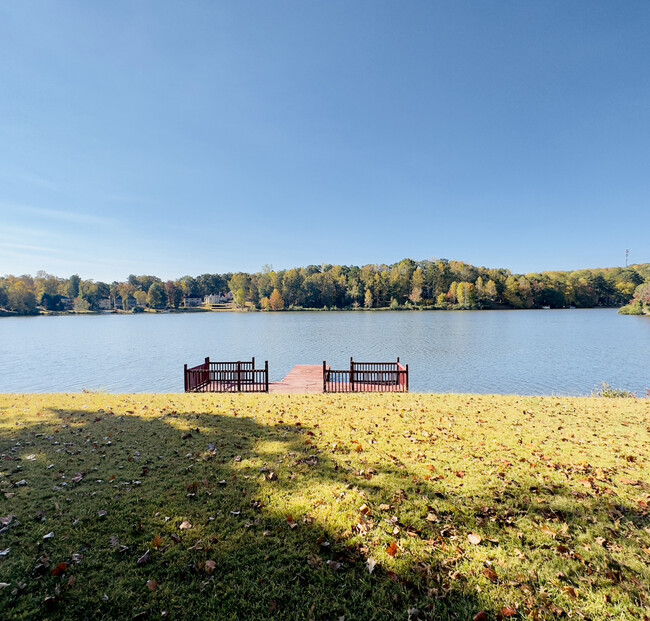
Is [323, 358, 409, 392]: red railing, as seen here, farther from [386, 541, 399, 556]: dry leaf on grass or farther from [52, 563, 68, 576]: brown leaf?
[52, 563, 68, 576]: brown leaf

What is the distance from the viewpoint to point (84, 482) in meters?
4.76

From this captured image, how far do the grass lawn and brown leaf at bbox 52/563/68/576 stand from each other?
0.04 metres

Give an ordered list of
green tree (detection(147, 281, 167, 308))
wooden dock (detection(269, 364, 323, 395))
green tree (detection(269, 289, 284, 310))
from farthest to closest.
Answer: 1. green tree (detection(147, 281, 167, 308))
2. green tree (detection(269, 289, 284, 310))
3. wooden dock (detection(269, 364, 323, 395))

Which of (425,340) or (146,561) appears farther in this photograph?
(425,340)

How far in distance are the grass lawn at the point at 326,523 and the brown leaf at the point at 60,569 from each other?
0.14 ft

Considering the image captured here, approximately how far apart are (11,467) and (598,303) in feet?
501

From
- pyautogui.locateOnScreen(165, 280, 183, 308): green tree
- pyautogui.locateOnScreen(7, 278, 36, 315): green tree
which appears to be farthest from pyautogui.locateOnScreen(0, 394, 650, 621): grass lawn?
pyautogui.locateOnScreen(165, 280, 183, 308): green tree

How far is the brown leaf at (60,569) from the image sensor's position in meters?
3.05

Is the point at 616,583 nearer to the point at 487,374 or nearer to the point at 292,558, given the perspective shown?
the point at 292,558

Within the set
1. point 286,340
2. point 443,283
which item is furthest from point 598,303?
point 286,340

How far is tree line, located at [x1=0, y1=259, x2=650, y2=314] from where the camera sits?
11019cm

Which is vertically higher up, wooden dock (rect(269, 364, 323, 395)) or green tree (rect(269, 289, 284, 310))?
green tree (rect(269, 289, 284, 310))

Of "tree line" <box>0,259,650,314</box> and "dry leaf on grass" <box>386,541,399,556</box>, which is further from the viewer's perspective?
"tree line" <box>0,259,650,314</box>

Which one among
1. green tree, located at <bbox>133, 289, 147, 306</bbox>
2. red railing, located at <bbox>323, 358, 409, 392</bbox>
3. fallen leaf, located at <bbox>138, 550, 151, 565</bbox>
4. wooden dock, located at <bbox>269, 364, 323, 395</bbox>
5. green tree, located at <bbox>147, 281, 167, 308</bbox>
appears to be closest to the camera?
fallen leaf, located at <bbox>138, 550, 151, 565</bbox>
